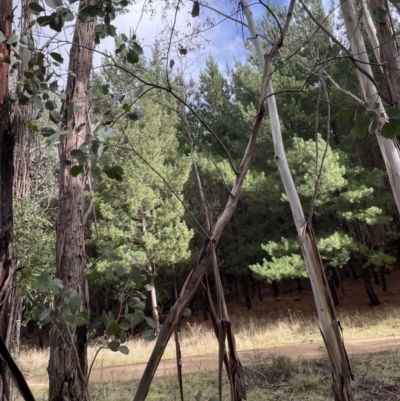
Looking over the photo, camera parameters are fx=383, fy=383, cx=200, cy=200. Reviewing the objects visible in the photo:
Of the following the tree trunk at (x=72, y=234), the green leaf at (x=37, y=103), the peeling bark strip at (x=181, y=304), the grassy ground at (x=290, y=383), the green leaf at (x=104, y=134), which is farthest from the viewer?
the grassy ground at (x=290, y=383)

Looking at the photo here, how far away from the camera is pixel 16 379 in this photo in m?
0.53

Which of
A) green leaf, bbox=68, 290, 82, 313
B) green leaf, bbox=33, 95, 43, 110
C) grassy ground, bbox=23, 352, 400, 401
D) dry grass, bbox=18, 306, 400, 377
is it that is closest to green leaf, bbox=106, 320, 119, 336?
green leaf, bbox=68, 290, 82, 313

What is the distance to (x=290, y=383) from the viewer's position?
3.64 metres

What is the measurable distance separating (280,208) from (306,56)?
16.2ft

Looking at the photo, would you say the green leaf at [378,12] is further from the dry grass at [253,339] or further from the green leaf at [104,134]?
the dry grass at [253,339]

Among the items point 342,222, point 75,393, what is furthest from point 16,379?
point 342,222

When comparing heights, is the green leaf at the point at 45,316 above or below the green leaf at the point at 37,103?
below

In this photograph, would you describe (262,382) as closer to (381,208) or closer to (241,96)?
(381,208)

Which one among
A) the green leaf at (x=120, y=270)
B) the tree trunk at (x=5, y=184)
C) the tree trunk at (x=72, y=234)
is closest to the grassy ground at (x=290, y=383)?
the tree trunk at (x=72, y=234)

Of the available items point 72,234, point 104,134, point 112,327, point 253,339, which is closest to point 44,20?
point 104,134

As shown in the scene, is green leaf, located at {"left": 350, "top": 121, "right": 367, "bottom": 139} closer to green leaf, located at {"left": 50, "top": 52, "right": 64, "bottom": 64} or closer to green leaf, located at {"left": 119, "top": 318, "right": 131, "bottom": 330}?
green leaf, located at {"left": 119, "top": 318, "right": 131, "bottom": 330}

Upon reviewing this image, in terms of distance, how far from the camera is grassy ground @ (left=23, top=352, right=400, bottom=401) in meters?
3.13

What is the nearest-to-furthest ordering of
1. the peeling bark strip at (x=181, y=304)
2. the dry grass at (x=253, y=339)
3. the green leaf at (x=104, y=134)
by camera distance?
the peeling bark strip at (x=181, y=304), the green leaf at (x=104, y=134), the dry grass at (x=253, y=339)

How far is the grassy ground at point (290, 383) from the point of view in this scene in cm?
313
